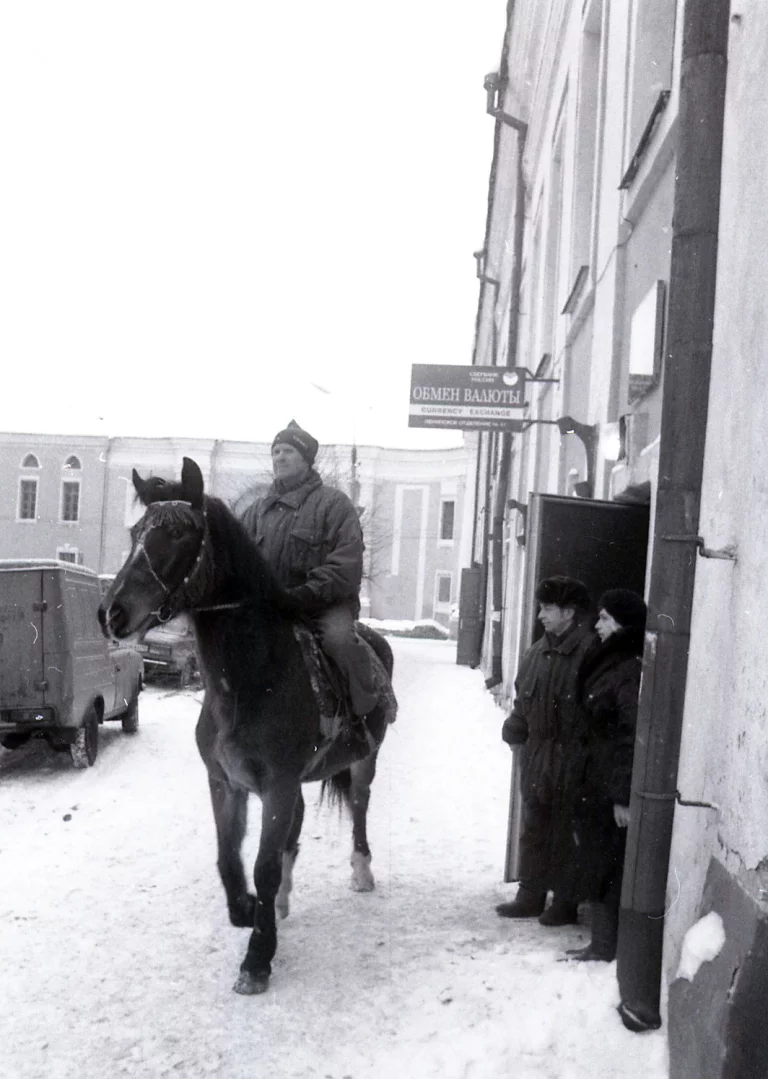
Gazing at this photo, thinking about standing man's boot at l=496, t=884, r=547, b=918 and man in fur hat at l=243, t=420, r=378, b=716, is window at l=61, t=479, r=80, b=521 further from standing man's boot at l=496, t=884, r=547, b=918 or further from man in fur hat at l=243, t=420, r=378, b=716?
standing man's boot at l=496, t=884, r=547, b=918

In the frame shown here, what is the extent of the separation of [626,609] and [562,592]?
0.40 meters

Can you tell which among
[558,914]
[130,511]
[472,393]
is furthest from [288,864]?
[130,511]

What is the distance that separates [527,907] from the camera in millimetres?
5344

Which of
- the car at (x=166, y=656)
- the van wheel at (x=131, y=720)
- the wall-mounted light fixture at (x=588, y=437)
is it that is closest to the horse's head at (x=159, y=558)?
the wall-mounted light fixture at (x=588, y=437)

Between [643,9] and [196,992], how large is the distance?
6.38m

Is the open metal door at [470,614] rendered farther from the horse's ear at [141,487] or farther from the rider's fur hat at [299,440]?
the horse's ear at [141,487]

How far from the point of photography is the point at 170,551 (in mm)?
4254

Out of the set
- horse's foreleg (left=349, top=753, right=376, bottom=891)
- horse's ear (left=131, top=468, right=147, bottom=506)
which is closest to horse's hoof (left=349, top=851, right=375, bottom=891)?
horse's foreleg (left=349, top=753, right=376, bottom=891)

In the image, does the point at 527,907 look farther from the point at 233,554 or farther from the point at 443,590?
the point at 443,590

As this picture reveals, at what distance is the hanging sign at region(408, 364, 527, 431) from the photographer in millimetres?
9219

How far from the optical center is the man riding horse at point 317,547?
505 cm

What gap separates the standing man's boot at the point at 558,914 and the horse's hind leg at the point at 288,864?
1.22 metres

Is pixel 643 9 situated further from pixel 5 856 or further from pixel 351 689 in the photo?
pixel 5 856

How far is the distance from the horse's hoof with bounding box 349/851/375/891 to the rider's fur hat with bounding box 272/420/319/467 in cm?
213
